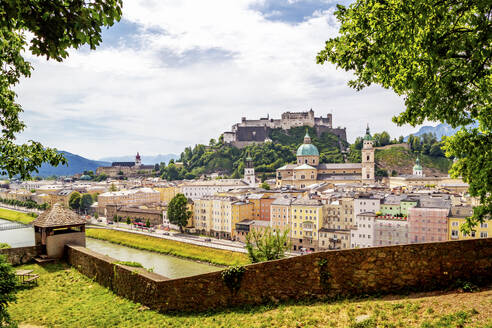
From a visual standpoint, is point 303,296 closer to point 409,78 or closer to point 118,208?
point 409,78

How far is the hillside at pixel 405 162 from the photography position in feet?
331

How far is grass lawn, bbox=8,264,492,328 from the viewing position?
5387mm

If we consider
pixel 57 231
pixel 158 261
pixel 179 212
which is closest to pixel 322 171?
pixel 179 212

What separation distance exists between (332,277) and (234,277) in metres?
2.32

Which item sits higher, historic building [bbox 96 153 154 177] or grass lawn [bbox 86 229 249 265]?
historic building [bbox 96 153 154 177]

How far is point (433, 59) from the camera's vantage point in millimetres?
4645

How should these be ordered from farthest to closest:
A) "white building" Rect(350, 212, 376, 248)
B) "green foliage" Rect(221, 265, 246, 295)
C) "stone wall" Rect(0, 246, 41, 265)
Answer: "white building" Rect(350, 212, 376, 248) → "stone wall" Rect(0, 246, 41, 265) → "green foliage" Rect(221, 265, 246, 295)

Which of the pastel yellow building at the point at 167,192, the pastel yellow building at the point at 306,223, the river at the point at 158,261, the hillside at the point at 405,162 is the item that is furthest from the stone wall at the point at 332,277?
the hillside at the point at 405,162

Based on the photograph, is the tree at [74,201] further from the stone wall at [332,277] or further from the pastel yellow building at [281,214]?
the stone wall at [332,277]

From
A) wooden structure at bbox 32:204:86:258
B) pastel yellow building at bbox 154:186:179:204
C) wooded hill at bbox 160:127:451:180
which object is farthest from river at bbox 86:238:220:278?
wooded hill at bbox 160:127:451:180

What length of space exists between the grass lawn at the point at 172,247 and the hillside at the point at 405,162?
262 feet

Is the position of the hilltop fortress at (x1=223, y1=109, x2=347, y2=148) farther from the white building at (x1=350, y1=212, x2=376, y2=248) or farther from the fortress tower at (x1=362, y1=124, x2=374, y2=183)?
the white building at (x1=350, y1=212, x2=376, y2=248)

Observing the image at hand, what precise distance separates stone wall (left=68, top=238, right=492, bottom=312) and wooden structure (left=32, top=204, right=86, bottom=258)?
5.55 metres

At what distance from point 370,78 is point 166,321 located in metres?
6.87
